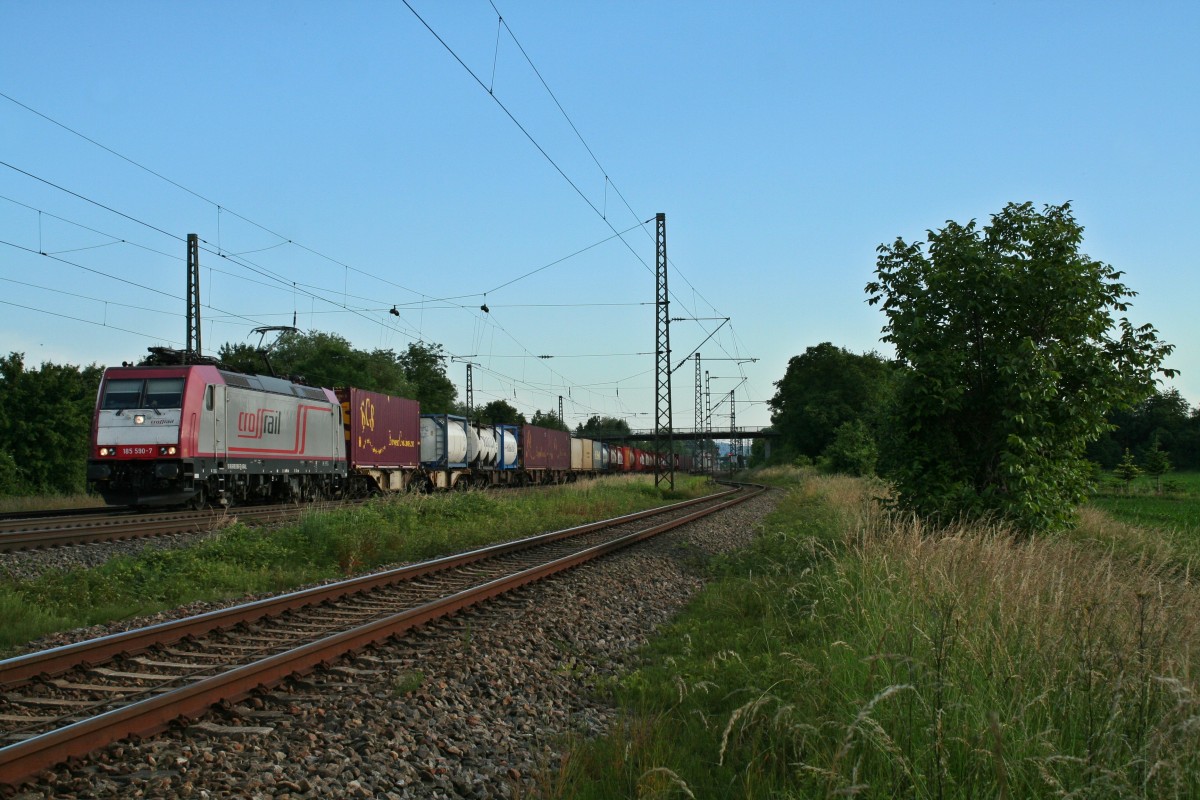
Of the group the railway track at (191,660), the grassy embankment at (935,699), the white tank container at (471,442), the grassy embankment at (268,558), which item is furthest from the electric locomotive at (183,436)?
the grassy embankment at (935,699)

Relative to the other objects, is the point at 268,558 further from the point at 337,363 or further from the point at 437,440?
the point at 337,363

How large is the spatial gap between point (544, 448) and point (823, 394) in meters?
32.6

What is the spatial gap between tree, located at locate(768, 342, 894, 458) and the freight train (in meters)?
41.0

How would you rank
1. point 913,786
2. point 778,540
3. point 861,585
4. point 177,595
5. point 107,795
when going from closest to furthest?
1. point 913,786
2. point 107,795
3. point 861,585
4. point 177,595
5. point 778,540

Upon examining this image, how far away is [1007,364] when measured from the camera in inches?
404

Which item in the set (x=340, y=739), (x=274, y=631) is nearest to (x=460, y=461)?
(x=274, y=631)

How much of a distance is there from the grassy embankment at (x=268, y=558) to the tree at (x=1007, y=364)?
7671 millimetres

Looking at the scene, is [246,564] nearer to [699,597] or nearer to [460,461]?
[699,597]

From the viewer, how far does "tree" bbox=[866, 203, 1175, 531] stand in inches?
402

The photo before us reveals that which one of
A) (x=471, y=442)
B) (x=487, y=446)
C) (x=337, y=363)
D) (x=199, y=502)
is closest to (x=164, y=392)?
(x=199, y=502)

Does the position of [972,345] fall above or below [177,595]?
above

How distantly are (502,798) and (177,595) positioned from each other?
6783mm

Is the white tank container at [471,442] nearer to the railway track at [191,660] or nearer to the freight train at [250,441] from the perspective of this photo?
the freight train at [250,441]

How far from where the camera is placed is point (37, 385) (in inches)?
1287
